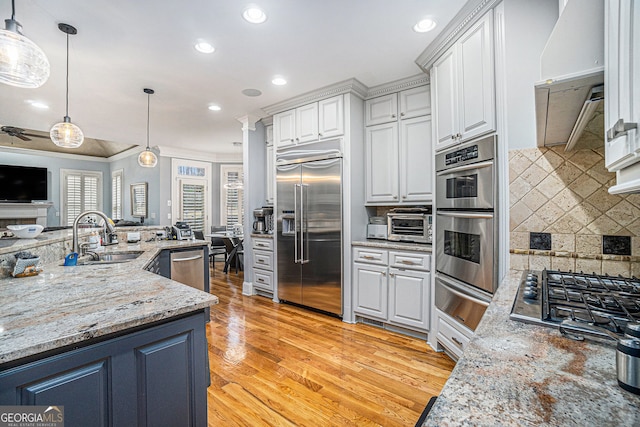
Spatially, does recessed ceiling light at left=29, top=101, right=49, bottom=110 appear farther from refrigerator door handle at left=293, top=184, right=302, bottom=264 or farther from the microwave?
the microwave

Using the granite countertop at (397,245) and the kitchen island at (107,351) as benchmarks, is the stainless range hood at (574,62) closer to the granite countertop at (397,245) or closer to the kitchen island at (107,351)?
the kitchen island at (107,351)

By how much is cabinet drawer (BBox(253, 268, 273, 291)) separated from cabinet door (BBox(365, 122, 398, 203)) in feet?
5.67

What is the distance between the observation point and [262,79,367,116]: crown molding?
318 centimetres

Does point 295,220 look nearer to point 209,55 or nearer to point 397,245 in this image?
point 397,245

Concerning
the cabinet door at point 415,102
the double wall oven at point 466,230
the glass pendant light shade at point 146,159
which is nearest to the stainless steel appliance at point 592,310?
the double wall oven at point 466,230

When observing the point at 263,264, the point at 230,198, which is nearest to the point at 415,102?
the point at 263,264

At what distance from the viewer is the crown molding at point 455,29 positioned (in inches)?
77.4

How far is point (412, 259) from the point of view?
2787 millimetres

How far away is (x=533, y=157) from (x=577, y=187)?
0.89ft

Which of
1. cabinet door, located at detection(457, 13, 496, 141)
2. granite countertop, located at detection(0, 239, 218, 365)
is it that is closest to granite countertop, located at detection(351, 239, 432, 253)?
cabinet door, located at detection(457, 13, 496, 141)

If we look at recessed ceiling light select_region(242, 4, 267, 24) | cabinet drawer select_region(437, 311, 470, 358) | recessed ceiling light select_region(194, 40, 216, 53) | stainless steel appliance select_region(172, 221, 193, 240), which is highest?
recessed ceiling light select_region(194, 40, 216, 53)

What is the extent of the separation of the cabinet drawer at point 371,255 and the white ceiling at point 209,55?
5.88ft

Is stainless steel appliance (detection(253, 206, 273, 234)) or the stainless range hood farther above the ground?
the stainless range hood

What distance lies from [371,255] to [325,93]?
1.88 m
